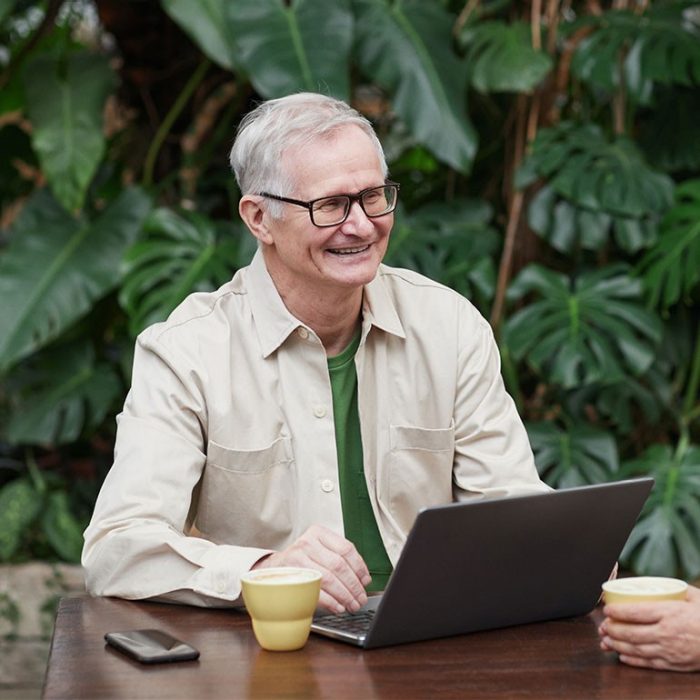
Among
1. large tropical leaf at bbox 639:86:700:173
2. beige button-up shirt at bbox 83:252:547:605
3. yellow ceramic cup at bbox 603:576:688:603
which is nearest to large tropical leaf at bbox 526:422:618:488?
large tropical leaf at bbox 639:86:700:173

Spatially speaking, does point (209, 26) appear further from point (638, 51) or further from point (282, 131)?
point (282, 131)

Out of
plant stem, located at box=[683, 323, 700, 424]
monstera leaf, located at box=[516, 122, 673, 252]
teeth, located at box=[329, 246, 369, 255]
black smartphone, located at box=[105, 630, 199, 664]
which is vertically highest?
teeth, located at box=[329, 246, 369, 255]

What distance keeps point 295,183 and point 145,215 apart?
1975 millimetres

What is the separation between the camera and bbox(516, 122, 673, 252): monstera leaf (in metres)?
3.44

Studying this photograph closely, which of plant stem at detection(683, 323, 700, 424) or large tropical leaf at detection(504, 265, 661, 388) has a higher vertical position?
large tropical leaf at detection(504, 265, 661, 388)

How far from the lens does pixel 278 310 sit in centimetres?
198

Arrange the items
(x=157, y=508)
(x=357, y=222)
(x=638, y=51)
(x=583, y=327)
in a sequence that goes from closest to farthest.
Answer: (x=157, y=508), (x=357, y=222), (x=583, y=327), (x=638, y=51)

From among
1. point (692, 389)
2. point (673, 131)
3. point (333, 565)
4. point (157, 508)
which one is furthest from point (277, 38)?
point (333, 565)

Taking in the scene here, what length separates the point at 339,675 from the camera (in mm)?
1344

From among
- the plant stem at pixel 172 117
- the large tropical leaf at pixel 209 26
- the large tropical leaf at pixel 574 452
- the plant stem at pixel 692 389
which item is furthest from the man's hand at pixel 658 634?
the plant stem at pixel 172 117

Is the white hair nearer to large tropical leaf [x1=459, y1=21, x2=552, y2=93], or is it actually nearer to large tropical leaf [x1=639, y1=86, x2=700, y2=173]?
large tropical leaf [x1=459, y1=21, x2=552, y2=93]

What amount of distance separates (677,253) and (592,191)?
263 millimetres

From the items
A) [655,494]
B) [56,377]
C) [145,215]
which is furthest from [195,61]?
[655,494]

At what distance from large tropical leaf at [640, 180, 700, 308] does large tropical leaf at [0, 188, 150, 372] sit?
1398 millimetres
